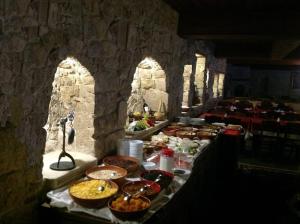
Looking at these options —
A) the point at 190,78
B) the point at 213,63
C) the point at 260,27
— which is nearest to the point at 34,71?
the point at 260,27

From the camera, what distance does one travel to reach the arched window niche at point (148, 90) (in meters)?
5.39

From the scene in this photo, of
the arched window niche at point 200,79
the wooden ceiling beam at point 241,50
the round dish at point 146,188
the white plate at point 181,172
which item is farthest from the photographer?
Answer: the wooden ceiling beam at point 241,50

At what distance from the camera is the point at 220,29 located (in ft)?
17.5

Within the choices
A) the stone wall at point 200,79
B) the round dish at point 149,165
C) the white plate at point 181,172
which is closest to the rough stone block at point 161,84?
the round dish at point 149,165

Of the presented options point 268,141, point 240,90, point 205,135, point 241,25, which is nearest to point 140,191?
point 205,135

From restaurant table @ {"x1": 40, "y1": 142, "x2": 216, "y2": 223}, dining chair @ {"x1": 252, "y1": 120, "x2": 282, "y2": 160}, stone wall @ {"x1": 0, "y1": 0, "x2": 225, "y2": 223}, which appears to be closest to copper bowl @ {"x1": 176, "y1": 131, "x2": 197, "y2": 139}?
restaurant table @ {"x1": 40, "y1": 142, "x2": 216, "y2": 223}

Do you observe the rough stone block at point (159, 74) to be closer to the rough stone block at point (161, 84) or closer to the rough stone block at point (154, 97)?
the rough stone block at point (161, 84)

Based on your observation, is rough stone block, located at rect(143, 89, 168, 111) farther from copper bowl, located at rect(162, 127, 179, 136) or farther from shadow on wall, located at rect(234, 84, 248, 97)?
shadow on wall, located at rect(234, 84, 248, 97)

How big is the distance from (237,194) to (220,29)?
2.88 meters

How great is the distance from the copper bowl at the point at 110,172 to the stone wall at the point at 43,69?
32cm

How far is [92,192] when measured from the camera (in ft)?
8.26

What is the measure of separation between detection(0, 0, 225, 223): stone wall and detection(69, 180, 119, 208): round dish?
320 millimetres

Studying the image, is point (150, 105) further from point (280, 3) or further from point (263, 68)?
point (263, 68)

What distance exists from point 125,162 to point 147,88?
8.45 ft
